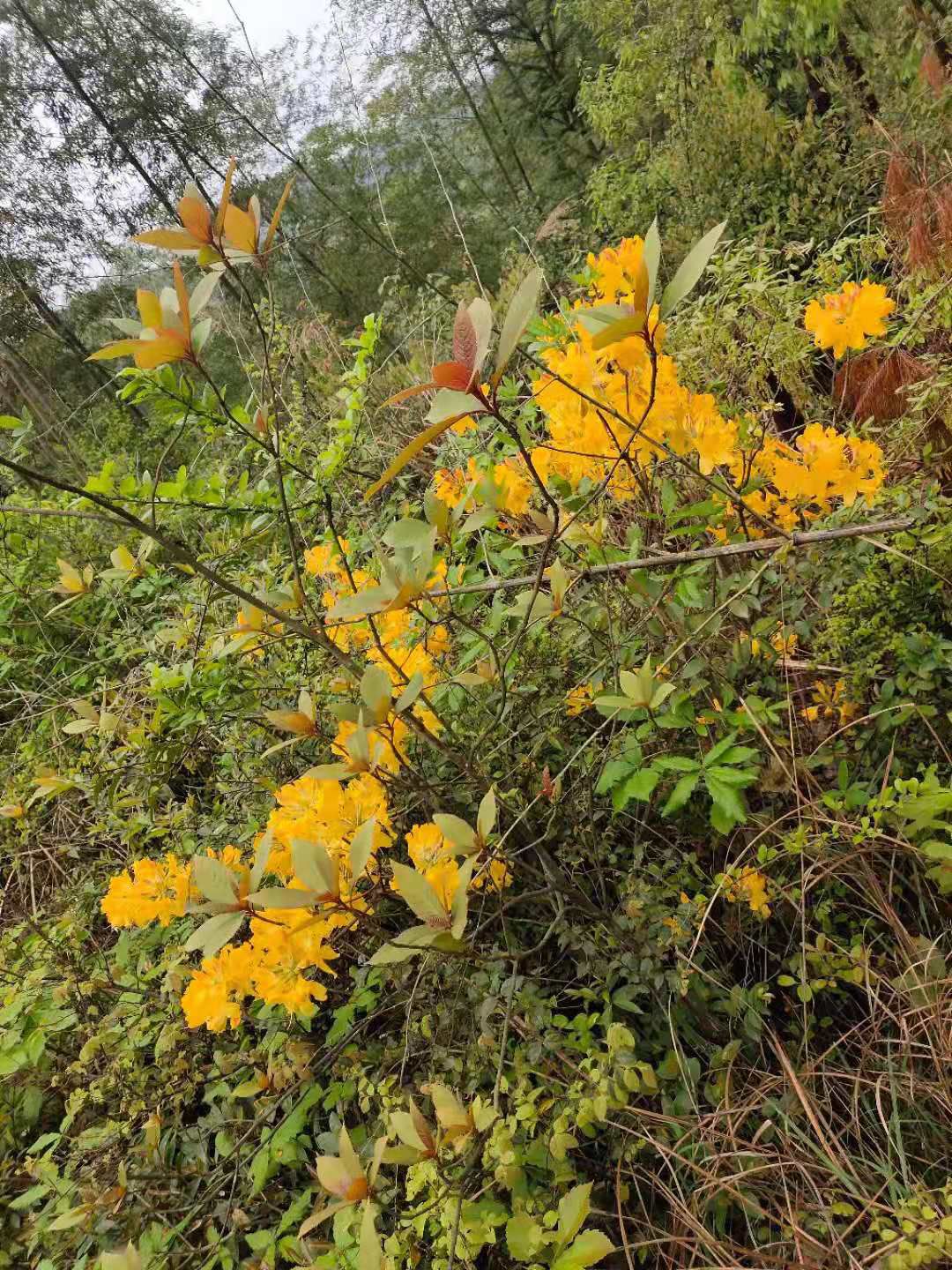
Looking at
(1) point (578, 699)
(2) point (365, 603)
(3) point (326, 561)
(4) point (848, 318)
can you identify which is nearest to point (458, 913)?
(2) point (365, 603)

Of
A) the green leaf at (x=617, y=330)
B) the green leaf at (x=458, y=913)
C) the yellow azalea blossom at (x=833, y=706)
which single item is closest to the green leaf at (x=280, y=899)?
the green leaf at (x=458, y=913)

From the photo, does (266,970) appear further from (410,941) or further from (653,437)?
(653,437)

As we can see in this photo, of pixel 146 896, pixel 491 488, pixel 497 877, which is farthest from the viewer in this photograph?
pixel 146 896

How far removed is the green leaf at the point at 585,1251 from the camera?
56 cm

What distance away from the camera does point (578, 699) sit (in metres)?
0.95

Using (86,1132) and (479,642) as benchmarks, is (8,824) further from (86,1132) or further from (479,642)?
(479,642)

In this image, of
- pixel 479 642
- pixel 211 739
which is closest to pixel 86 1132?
pixel 211 739

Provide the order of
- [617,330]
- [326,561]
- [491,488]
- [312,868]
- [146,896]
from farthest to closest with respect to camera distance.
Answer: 1. [326,561]
2. [146,896]
3. [491,488]
4. [312,868]
5. [617,330]

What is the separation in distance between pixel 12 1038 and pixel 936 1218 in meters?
1.24

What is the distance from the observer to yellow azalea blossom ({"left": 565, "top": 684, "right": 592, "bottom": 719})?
37.4 inches

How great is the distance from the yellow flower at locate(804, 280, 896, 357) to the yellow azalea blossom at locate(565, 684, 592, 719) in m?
0.51

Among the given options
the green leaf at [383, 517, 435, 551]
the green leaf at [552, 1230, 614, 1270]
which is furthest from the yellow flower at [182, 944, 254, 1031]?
the green leaf at [383, 517, 435, 551]

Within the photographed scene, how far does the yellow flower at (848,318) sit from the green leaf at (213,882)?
2.90ft

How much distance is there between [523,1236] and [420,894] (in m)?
0.36
